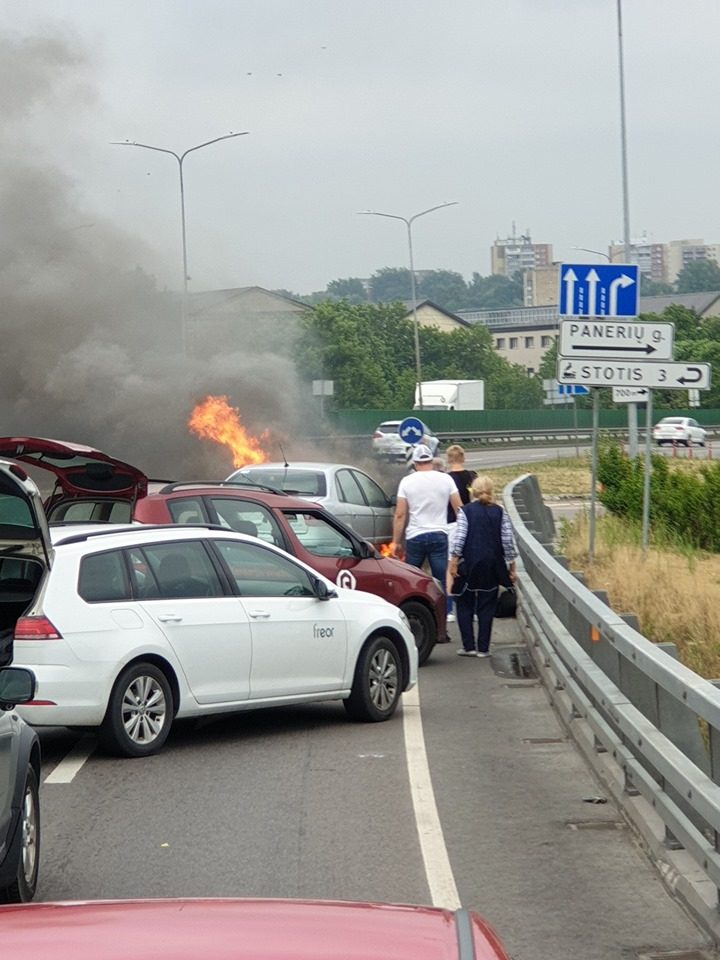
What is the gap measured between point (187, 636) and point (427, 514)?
630cm

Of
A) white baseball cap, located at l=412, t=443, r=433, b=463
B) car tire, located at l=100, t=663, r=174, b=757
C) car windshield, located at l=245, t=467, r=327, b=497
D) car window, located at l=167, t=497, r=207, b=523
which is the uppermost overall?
white baseball cap, located at l=412, t=443, r=433, b=463

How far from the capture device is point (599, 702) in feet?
29.9

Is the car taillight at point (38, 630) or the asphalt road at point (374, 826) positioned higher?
the car taillight at point (38, 630)

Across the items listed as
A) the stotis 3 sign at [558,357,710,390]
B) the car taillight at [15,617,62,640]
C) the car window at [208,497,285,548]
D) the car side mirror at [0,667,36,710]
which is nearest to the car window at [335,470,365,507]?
the stotis 3 sign at [558,357,710,390]

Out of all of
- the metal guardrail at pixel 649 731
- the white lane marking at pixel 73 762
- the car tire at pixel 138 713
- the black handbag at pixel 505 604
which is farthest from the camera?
the black handbag at pixel 505 604

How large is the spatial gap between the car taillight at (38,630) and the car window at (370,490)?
424 inches

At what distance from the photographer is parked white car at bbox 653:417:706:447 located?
218ft

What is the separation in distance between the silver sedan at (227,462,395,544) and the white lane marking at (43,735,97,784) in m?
8.52

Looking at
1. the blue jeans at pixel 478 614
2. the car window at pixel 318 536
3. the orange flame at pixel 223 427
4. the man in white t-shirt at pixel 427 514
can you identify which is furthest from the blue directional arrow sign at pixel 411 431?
the car window at pixel 318 536

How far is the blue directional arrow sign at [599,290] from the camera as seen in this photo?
19.5m

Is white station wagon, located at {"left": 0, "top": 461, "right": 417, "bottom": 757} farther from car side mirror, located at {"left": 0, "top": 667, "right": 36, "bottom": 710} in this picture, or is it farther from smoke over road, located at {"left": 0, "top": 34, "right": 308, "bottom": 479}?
smoke over road, located at {"left": 0, "top": 34, "right": 308, "bottom": 479}

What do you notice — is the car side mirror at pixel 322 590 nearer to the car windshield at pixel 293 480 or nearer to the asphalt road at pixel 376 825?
the asphalt road at pixel 376 825

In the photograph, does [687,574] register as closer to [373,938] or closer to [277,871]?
[277,871]

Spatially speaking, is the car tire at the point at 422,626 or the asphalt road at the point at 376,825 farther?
the car tire at the point at 422,626
